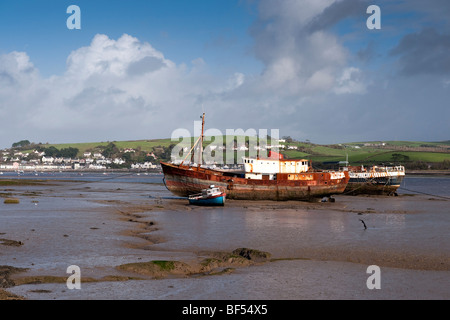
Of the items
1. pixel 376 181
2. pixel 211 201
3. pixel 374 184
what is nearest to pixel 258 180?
pixel 211 201

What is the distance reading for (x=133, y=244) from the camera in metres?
22.9

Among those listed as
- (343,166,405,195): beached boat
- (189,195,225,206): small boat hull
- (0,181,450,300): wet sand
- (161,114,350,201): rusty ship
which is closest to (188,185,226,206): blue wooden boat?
(189,195,225,206): small boat hull

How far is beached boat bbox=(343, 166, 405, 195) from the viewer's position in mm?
70125

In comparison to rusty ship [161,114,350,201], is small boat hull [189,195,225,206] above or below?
below

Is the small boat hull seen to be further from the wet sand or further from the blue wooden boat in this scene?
the wet sand

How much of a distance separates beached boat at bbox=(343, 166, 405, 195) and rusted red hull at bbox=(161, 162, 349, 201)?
51.0 ft

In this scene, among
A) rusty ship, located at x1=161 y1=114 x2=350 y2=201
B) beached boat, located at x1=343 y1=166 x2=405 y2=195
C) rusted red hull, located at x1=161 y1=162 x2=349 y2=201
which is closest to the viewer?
rusted red hull, located at x1=161 y1=162 x2=349 y2=201

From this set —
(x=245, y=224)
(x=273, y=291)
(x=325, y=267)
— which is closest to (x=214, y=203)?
(x=245, y=224)

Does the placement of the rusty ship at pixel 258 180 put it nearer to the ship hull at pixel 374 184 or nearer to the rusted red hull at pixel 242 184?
the rusted red hull at pixel 242 184

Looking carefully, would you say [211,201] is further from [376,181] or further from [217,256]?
[376,181]

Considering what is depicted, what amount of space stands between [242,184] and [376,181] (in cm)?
2654
